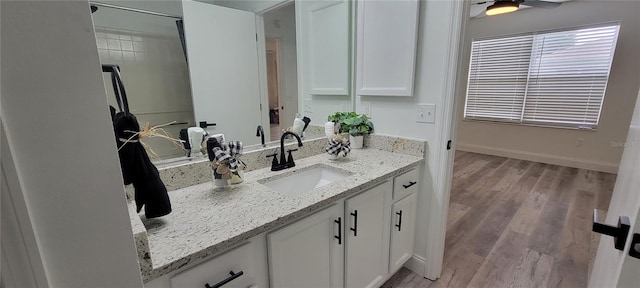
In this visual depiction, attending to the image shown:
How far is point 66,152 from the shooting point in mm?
394

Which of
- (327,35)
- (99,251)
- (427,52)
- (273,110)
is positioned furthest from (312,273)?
(327,35)

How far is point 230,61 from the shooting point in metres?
1.46

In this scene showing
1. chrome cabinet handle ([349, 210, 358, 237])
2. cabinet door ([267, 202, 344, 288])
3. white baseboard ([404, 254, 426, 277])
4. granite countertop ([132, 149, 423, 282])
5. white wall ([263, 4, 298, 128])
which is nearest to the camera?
granite countertop ([132, 149, 423, 282])

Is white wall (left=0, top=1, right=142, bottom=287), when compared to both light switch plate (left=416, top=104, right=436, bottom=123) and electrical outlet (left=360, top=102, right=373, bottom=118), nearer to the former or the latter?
light switch plate (left=416, top=104, right=436, bottom=123)

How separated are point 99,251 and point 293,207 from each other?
62 cm

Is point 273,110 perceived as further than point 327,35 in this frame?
No

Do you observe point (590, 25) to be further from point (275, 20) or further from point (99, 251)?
point (99, 251)

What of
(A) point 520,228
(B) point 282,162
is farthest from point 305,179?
(A) point 520,228

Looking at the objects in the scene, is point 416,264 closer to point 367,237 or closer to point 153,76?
point 367,237

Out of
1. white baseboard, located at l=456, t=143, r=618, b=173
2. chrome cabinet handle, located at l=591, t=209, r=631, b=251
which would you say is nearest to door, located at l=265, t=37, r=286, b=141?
chrome cabinet handle, located at l=591, t=209, r=631, b=251

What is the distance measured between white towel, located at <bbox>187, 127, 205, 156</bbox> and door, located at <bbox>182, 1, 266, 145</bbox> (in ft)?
0.26

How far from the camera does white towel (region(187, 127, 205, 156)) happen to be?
49.8 inches

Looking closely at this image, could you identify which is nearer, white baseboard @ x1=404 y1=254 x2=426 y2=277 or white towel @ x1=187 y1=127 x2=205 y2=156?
white towel @ x1=187 y1=127 x2=205 y2=156

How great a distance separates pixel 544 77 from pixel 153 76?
207 inches
